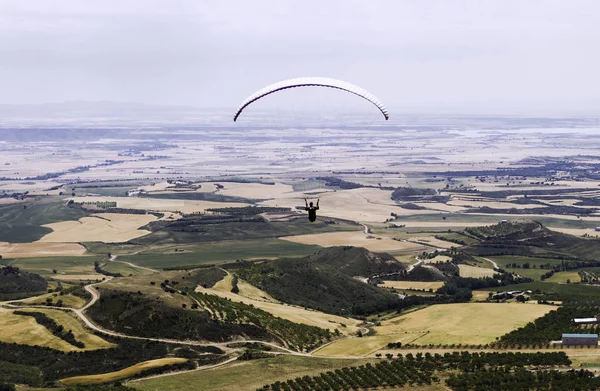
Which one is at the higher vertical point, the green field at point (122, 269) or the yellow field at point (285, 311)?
the yellow field at point (285, 311)

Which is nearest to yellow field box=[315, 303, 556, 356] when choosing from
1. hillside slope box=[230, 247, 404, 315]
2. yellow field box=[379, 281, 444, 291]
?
hillside slope box=[230, 247, 404, 315]

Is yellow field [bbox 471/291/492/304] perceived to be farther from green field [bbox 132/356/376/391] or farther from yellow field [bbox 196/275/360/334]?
green field [bbox 132/356/376/391]

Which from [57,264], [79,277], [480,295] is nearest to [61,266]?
[57,264]

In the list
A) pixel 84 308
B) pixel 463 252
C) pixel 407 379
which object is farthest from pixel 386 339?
pixel 463 252

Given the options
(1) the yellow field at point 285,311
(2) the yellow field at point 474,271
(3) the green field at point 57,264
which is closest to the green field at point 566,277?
(2) the yellow field at point 474,271

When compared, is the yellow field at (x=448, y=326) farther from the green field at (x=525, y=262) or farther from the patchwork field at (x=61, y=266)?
the patchwork field at (x=61, y=266)

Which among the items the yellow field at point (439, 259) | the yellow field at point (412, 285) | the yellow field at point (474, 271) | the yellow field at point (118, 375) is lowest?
the yellow field at point (412, 285)
